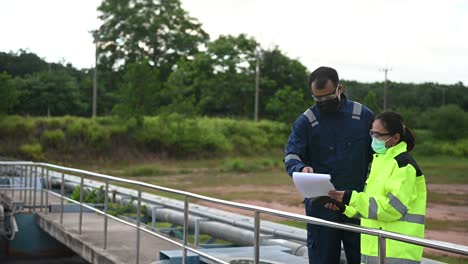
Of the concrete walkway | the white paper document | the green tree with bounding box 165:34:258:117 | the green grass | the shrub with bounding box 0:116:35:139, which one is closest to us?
the white paper document

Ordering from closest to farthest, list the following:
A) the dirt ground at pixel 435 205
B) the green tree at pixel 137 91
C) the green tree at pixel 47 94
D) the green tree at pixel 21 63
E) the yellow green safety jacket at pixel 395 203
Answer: the yellow green safety jacket at pixel 395 203 < the dirt ground at pixel 435 205 < the green tree at pixel 137 91 < the green tree at pixel 47 94 < the green tree at pixel 21 63

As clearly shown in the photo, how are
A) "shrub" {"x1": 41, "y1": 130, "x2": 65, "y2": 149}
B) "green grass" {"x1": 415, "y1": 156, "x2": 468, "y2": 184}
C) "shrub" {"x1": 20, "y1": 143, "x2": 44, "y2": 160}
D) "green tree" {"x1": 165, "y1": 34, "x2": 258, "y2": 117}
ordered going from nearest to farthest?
1. "green grass" {"x1": 415, "y1": 156, "x2": 468, "y2": 184}
2. "shrub" {"x1": 20, "y1": 143, "x2": 44, "y2": 160}
3. "shrub" {"x1": 41, "y1": 130, "x2": 65, "y2": 149}
4. "green tree" {"x1": 165, "y1": 34, "x2": 258, "y2": 117}

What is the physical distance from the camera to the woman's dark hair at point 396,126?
3615mm

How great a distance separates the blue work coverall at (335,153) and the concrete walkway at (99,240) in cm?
342

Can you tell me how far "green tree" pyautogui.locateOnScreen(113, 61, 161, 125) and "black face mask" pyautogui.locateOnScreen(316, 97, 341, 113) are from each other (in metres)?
35.2

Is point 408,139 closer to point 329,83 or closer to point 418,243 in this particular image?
point 329,83

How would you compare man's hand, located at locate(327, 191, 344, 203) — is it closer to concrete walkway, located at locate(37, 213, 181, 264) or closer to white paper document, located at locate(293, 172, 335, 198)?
white paper document, located at locate(293, 172, 335, 198)

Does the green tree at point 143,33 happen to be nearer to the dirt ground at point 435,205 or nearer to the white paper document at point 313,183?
the dirt ground at point 435,205

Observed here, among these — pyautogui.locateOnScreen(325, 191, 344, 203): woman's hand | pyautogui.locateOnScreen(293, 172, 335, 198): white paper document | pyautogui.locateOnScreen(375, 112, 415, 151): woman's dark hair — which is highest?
pyautogui.locateOnScreen(375, 112, 415, 151): woman's dark hair

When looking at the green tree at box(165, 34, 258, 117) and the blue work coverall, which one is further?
the green tree at box(165, 34, 258, 117)

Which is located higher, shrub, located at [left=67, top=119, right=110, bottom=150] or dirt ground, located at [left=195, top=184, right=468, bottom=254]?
shrub, located at [left=67, top=119, right=110, bottom=150]

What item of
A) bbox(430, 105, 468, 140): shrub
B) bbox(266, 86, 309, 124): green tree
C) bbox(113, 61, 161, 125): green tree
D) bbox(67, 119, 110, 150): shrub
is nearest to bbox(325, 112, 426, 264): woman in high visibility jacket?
bbox(67, 119, 110, 150): shrub

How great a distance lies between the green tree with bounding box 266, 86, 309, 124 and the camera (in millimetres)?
47531

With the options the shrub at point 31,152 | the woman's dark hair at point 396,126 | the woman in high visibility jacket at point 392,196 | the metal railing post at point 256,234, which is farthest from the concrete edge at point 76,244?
the shrub at point 31,152
